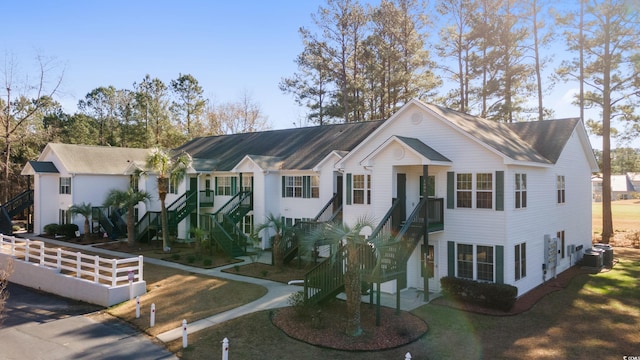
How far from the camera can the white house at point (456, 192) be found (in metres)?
16.7

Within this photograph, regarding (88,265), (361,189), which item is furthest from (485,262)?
(88,265)

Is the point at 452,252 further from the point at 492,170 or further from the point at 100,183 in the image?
the point at 100,183

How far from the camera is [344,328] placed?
13070 millimetres

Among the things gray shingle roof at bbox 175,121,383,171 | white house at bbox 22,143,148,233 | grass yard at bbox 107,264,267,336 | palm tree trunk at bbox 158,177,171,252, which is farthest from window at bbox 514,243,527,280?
white house at bbox 22,143,148,233

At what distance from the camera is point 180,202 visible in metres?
31.1

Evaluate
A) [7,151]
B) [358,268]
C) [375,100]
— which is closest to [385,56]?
[375,100]

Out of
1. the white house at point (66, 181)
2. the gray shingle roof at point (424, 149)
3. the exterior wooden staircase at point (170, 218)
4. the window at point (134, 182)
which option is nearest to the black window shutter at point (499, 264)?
the gray shingle roof at point (424, 149)

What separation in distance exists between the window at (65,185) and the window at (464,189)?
102 ft

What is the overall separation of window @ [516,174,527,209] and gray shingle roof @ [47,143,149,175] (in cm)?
2672

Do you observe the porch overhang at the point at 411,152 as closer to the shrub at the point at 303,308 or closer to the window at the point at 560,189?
the shrub at the point at 303,308

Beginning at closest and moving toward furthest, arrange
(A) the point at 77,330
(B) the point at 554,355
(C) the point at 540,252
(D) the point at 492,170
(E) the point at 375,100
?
(B) the point at 554,355 → (A) the point at 77,330 → (D) the point at 492,170 → (C) the point at 540,252 → (E) the point at 375,100

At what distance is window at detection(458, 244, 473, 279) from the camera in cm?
1704

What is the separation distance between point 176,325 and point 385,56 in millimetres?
31605

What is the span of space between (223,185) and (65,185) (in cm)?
1456
